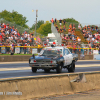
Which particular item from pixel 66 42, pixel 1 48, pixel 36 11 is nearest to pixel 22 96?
pixel 1 48

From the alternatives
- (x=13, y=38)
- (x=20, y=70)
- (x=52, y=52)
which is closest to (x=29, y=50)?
(x=13, y=38)

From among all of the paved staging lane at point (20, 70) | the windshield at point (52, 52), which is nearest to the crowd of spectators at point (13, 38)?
the paved staging lane at point (20, 70)

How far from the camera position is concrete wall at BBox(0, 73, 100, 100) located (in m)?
8.15

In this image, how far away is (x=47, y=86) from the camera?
9.28m

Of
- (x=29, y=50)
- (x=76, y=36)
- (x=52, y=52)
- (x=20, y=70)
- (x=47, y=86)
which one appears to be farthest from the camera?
(x=76, y=36)

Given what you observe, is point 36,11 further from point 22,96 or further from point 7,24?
point 22,96

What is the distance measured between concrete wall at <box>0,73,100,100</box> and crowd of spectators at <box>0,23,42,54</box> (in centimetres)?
2445

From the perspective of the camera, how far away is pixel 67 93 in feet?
32.4

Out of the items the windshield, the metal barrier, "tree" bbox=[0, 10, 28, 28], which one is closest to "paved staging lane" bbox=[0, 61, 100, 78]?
the windshield

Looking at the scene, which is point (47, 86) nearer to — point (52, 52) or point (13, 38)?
point (52, 52)

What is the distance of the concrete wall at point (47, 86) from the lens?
8148mm

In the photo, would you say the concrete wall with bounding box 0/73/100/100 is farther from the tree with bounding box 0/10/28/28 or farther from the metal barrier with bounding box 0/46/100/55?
the tree with bounding box 0/10/28/28

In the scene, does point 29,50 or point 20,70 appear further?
point 29,50

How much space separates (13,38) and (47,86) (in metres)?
28.6
